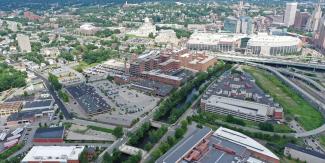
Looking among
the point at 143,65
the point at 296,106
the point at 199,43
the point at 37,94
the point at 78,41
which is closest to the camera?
the point at 296,106

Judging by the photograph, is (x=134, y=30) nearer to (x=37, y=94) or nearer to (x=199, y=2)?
(x=37, y=94)

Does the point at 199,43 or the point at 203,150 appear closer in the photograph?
the point at 203,150

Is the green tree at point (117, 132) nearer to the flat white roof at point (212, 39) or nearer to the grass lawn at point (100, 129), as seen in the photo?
the grass lawn at point (100, 129)

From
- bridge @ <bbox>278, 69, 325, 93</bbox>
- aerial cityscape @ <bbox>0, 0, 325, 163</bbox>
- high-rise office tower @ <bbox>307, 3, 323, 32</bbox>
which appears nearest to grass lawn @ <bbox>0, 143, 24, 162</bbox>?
aerial cityscape @ <bbox>0, 0, 325, 163</bbox>

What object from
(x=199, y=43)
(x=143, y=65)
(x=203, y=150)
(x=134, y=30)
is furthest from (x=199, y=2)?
(x=203, y=150)

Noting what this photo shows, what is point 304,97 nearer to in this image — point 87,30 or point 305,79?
point 305,79
